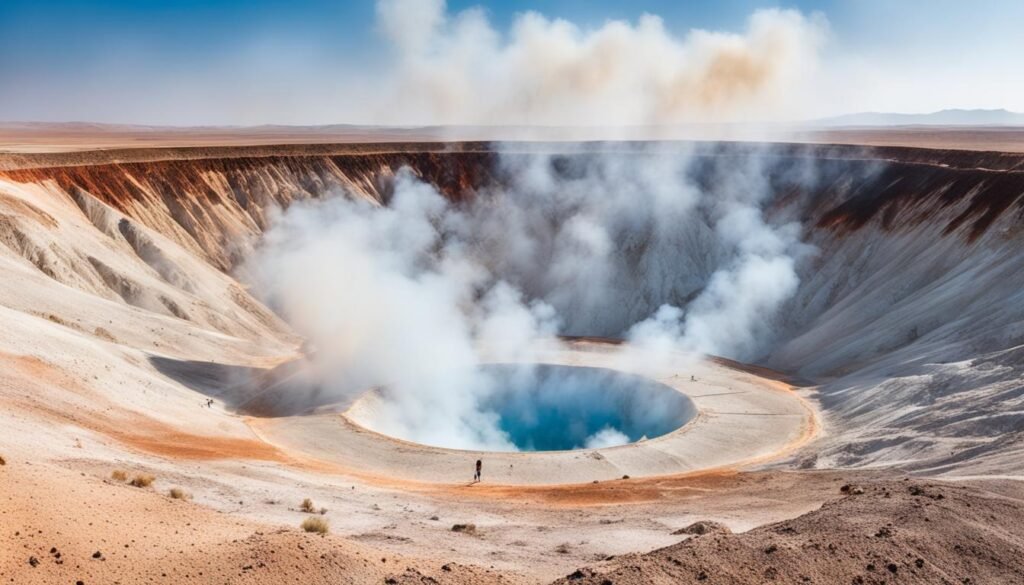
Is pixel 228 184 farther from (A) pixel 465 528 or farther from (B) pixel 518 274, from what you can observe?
(A) pixel 465 528

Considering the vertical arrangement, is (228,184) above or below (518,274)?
above

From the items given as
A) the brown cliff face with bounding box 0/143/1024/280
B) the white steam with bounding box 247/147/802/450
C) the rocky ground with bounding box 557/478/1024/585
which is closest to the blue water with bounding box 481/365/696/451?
the white steam with bounding box 247/147/802/450

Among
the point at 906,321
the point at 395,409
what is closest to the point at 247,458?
the point at 395,409

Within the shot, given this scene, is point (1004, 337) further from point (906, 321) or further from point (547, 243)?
point (547, 243)

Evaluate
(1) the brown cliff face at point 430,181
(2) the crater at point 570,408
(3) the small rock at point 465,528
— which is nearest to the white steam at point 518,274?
(2) the crater at point 570,408

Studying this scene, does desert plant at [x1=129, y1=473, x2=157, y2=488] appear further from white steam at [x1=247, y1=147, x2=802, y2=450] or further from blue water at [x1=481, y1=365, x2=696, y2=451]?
blue water at [x1=481, y1=365, x2=696, y2=451]

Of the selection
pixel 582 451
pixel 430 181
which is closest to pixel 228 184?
pixel 430 181
